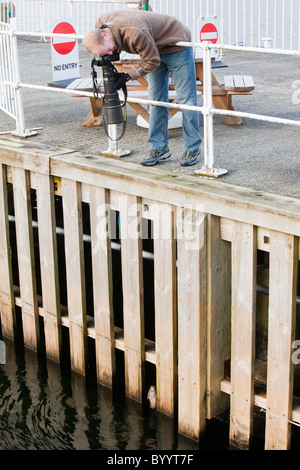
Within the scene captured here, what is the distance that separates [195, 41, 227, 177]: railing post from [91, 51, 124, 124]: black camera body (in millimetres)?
789

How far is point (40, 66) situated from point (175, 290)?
27.1 ft

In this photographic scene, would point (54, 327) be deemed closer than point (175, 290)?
No

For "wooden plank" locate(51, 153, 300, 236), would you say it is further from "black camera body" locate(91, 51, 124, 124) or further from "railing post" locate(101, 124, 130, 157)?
"black camera body" locate(91, 51, 124, 124)

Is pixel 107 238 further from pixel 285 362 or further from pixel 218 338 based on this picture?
pixel 285 362

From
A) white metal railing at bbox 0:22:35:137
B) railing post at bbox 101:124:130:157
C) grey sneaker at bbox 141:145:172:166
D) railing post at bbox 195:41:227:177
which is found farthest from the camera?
white metal railing at bbox 0:22:35:137

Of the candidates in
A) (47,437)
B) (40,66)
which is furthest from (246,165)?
(40,66)

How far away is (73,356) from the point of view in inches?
274

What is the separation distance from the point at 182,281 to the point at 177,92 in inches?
71.8

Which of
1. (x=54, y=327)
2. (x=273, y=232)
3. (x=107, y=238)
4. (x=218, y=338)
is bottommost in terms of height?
(x=54, y=327)

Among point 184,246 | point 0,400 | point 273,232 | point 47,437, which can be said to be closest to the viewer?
point 273,232

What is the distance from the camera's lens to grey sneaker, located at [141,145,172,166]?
6357mm

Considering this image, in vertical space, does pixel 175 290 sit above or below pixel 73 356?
above

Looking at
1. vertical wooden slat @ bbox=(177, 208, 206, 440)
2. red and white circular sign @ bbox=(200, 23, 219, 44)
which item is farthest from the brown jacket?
red and white circular sign @ bbox=(200, 23, 219, 44)

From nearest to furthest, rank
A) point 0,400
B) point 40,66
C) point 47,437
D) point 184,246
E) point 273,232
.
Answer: point 273,232 → point 184,246 → point 47,437 → point 0,400 → point 40,66
